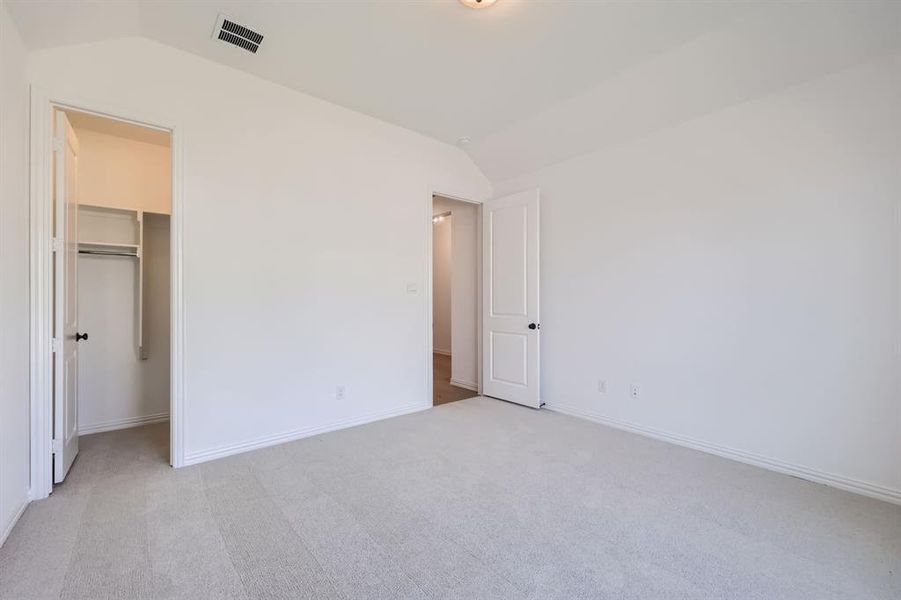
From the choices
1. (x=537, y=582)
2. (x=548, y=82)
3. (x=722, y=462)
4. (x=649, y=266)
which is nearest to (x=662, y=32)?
(x=548, y=82)

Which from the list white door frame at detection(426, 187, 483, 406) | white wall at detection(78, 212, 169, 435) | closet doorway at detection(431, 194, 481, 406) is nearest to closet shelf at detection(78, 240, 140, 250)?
white wall at detection(78, 212, 169, 435)

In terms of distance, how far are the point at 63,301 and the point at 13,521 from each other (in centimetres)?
118

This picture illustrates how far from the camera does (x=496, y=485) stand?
243cm

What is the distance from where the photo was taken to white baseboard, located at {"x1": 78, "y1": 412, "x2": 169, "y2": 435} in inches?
132

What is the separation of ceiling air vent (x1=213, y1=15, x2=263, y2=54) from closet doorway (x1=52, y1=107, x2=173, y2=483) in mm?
1110

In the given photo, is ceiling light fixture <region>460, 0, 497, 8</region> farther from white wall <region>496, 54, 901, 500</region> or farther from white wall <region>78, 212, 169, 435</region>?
white wall <region>78, 212, 169, 435</region>

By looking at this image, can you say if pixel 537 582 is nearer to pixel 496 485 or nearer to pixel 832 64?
pixel 496 485

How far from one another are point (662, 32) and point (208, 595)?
Result: 373 centimetres

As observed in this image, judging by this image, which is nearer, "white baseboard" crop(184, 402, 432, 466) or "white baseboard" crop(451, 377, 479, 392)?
"white baseboard" crop(184, 402, 432, 466)

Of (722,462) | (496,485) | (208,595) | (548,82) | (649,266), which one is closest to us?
(208,595)

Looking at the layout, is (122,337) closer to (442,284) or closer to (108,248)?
(108,248)

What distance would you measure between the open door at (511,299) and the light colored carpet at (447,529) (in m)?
1.30

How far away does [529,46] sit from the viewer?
262 centimetres

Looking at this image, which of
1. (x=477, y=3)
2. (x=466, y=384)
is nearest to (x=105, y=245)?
(x=477, y=3)
